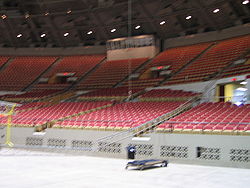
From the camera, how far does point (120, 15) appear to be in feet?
95.3

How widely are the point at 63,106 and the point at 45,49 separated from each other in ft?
42.6

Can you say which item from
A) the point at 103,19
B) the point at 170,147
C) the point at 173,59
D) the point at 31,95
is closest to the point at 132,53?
the point at 103,19

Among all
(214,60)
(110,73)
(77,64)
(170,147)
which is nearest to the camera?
(170,147)

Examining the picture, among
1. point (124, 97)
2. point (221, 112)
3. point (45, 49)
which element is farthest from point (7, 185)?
point (45, 49)

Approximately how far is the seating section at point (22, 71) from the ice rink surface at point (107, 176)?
761 inches

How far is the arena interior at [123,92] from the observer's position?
10.9m

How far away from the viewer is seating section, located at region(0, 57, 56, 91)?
98.2 ft

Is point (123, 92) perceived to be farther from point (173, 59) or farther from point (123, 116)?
point (123, 116)

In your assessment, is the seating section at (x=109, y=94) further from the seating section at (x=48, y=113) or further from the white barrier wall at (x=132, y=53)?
the white barrier wall at (x=132, y=53)

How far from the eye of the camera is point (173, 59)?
2725 centimetres

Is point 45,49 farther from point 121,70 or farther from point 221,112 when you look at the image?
point 221,112

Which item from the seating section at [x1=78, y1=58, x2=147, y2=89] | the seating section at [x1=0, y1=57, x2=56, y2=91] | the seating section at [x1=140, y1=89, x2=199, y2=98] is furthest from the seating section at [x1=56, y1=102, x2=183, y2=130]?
the seating section at [x1=0, y1=57, x2=56, y2=91]

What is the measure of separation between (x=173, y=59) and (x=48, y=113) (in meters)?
11.1

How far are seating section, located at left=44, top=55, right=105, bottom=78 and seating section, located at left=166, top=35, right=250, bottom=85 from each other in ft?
31.7
